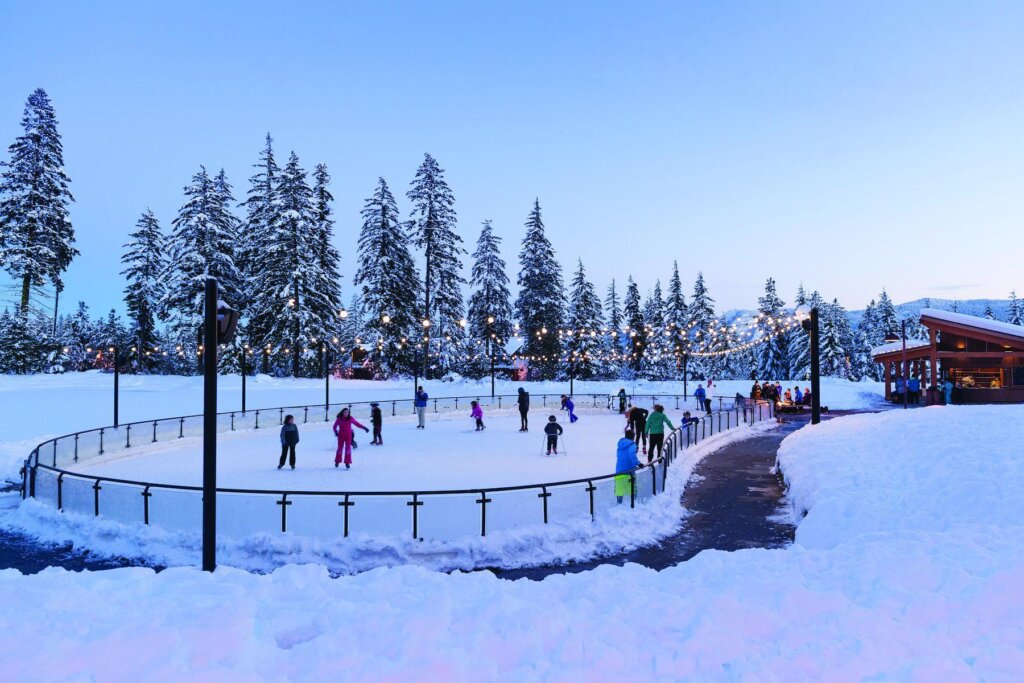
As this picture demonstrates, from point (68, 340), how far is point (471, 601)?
308ft

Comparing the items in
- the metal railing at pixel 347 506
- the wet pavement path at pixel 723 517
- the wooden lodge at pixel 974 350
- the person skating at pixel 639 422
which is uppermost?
the wooden lodge at pixel 974 350

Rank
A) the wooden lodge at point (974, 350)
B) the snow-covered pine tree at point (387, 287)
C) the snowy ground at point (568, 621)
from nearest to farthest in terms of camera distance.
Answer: the snowy ground at point (568, 621) → the wooden lodge at point (974, 350) → the snow-covered pine tree at point (387, 287)

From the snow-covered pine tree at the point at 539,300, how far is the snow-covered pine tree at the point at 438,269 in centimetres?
847

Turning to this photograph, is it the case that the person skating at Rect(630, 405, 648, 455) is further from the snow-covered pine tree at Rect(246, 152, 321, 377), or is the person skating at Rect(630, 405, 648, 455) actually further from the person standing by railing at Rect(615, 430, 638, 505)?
the snow-covered pine tree at Rect(246, 152, 321, 377)

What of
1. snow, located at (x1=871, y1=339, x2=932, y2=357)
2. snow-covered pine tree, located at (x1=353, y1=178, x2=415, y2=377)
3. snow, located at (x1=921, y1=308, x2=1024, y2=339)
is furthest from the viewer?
snow-covered pine tree, located at (x1=353, y1=178, x2=415, y2=377)

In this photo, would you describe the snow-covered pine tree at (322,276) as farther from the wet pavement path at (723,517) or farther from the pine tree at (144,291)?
the wet pavement path at (723,517)

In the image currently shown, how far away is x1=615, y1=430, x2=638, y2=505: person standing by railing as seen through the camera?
10.8 meters

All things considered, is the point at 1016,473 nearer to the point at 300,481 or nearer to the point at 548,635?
the point at 548,635

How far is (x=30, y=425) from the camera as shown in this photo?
945 inches

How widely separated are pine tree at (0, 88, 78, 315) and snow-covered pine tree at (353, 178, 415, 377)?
19566mm

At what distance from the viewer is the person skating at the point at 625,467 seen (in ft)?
35.4

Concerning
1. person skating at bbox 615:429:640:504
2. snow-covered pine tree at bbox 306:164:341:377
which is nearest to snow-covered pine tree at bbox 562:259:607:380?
Result: snow-covered pine tree at bbox 306:164:341:377

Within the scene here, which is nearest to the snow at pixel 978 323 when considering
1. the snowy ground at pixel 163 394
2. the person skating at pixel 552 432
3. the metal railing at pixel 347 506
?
the snowy ground at pixel 163 394

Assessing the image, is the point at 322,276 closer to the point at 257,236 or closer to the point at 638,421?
the point at 257,236
